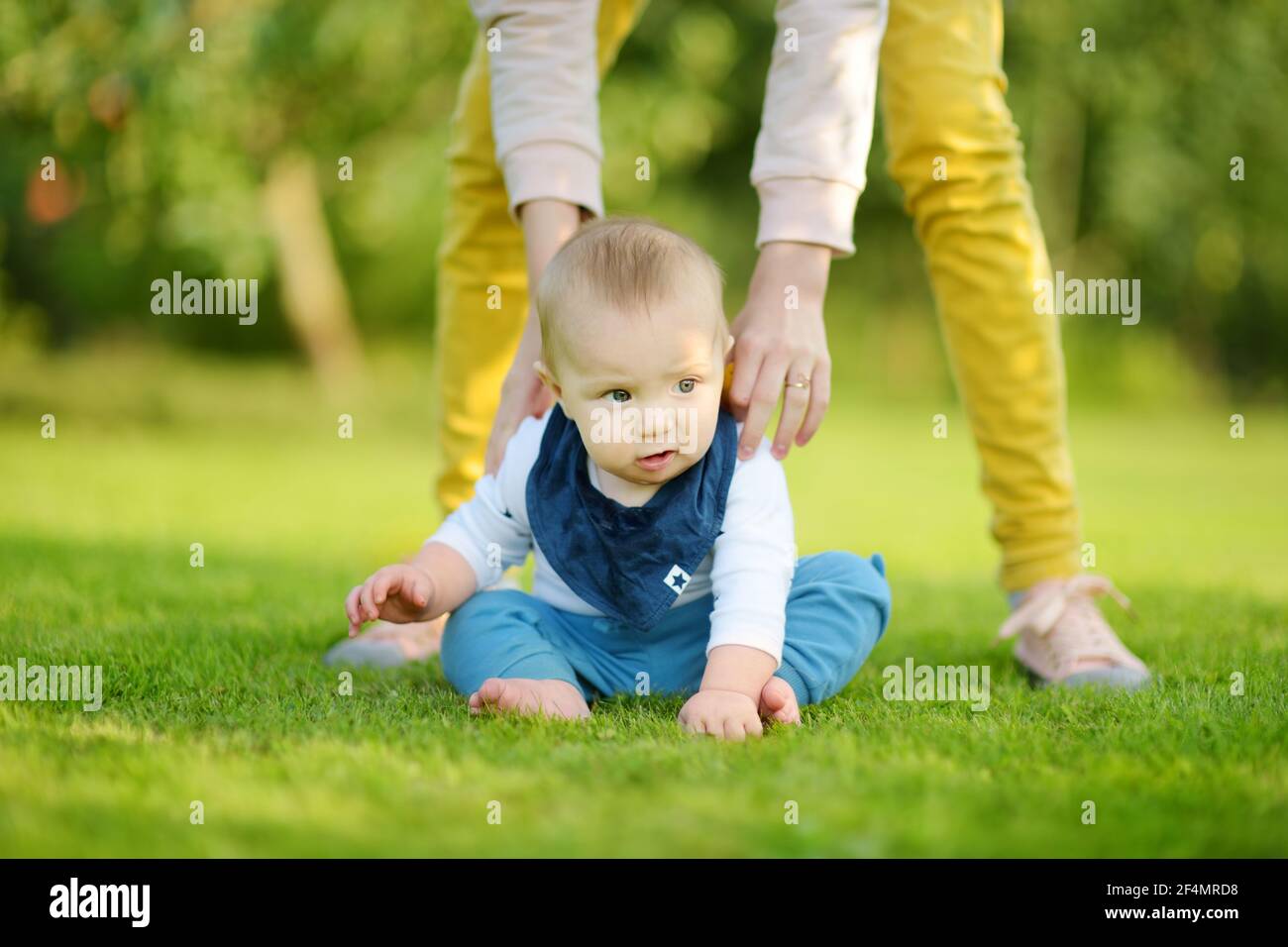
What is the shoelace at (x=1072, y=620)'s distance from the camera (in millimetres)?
2420

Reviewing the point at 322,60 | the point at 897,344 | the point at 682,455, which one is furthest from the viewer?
the point at 897,344

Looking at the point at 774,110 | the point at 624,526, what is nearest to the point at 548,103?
the point at 774,110

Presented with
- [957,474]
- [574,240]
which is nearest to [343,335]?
[957,474]

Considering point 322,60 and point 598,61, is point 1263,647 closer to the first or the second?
point 598,61

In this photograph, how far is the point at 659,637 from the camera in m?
2.26

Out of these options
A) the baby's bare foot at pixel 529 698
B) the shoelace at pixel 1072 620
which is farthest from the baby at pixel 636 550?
the shoelace at pixel 1072 620

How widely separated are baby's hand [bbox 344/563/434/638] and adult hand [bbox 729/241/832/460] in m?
0.60

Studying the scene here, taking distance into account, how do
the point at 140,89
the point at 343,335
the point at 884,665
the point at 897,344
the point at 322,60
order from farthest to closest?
the point at 897,344 → the point at 343,335 → the point at 322,60 → the point at 140,89 → the point at 884,665

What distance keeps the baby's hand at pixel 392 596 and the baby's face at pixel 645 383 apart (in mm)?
388

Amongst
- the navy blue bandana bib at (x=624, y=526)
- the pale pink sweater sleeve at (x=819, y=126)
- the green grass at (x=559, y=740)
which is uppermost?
the pale pink sweater sleeve at (x=819, y=126)

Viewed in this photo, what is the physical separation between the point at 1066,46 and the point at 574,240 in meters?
10.9

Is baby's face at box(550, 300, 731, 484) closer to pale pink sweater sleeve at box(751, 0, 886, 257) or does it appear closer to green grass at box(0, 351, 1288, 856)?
pale pink sweater sleeve at box(751, 0, 886, 257)

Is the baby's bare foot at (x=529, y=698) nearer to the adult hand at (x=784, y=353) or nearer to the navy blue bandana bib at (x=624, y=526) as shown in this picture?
the navy blue bandana bib at (x=624, y=526)

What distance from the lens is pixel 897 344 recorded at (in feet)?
46.0
